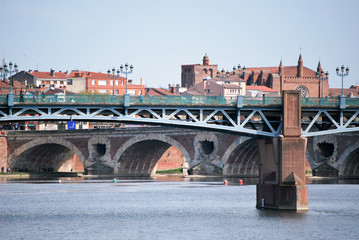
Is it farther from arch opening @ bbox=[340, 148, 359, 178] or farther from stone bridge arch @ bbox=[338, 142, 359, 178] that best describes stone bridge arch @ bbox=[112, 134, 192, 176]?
arch opening @ bbox=[340, 148, 359, 178]

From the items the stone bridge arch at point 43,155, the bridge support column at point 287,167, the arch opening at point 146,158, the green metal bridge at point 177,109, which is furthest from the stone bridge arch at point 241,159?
the bridge support column at point 287,167

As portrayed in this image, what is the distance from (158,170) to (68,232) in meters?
82.9

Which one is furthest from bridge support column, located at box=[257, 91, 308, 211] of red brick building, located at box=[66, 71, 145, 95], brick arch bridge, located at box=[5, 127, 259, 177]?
red brick building, located at box=[66, 71, 145, 95]

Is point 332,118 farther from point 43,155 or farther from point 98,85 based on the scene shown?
point 98,85

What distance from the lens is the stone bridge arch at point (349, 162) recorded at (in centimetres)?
10700

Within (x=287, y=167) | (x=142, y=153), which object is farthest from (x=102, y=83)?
(x=287, y=167)

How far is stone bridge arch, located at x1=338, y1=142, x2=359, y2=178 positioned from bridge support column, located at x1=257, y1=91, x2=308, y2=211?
152 ft

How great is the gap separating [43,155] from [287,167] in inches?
3395

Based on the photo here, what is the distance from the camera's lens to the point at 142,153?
131 metres

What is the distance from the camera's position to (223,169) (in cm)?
11669

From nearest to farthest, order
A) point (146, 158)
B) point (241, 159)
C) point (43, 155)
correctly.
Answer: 1. point (241, 159)
2. point (146, 158)
3. point (43, 155)

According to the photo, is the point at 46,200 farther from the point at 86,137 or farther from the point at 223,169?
the point at 86,137

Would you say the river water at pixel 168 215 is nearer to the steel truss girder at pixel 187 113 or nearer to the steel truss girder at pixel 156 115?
the steel truss girder at pixel 187 113

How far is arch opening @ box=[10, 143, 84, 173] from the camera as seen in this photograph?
135 meters
